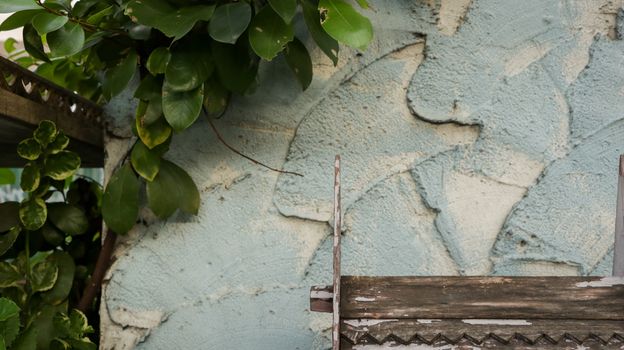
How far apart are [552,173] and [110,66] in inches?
30.8

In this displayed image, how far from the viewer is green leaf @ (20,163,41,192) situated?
4.36 feet

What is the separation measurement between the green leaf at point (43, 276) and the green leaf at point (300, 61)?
555 millimetres

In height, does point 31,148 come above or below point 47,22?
below

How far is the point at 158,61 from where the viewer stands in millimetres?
1211

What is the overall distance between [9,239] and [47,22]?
1.36ft

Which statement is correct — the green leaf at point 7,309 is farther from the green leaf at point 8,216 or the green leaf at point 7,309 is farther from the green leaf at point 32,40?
the green leaf at point 32,40

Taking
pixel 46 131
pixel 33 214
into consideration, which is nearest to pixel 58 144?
pixel 46 131

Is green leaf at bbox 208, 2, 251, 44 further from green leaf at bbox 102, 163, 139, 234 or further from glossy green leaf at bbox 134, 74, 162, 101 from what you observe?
green leaf at bbox 102, 163, 139, 234

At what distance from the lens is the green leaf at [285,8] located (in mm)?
1115

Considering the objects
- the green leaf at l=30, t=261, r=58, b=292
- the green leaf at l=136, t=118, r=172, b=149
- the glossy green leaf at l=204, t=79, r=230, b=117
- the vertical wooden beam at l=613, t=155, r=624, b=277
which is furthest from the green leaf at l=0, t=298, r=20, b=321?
the vertical wooden beam at l=613, t=155, r=624, b=277

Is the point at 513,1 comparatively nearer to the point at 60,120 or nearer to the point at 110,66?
the point at 110,66

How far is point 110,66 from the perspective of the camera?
133 cm

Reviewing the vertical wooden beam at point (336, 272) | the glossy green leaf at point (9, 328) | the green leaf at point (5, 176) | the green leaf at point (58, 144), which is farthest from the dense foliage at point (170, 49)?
the green leaf at point (5, 176)

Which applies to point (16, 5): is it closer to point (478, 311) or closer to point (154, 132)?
point (154, 132)
